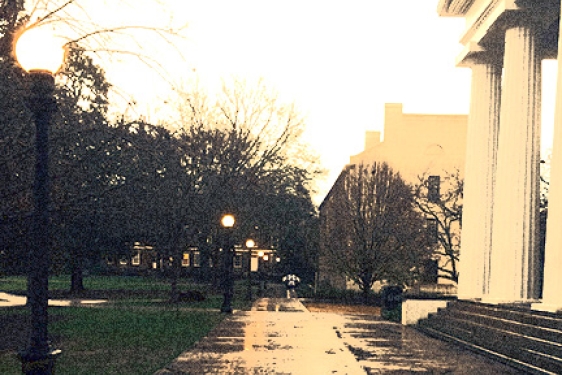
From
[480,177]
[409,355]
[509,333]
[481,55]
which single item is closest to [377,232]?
[480,177]

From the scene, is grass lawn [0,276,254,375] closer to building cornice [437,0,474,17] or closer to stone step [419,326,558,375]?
stone step [419,326,558,375]

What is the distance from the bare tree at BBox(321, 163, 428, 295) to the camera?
157 feet

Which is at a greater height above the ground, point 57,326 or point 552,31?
point 552,31

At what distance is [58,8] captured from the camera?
12.5 meters

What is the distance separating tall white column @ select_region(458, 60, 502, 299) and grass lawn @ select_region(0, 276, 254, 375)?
Result: 8639 mm

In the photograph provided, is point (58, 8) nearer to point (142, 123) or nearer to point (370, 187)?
point (142, 123)

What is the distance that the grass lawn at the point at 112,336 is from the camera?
49.8 ft

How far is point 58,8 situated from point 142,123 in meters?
2.36

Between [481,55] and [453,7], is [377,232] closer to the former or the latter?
[453,7]

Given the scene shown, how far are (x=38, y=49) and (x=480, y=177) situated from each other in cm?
2013

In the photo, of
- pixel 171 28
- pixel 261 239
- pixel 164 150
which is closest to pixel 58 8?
pixel 171 28

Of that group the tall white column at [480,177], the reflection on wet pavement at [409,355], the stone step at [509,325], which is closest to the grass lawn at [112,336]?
the reflection on wet pavement at [409,355]

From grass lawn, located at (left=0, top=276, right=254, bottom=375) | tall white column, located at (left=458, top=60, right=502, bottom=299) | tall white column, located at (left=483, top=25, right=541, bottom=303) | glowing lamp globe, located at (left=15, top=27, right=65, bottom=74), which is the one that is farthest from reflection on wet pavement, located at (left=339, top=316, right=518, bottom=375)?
glowing lamp globe, located at (left=15, top=27, right=65, bottom=74)

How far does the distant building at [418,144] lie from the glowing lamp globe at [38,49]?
188 feet
